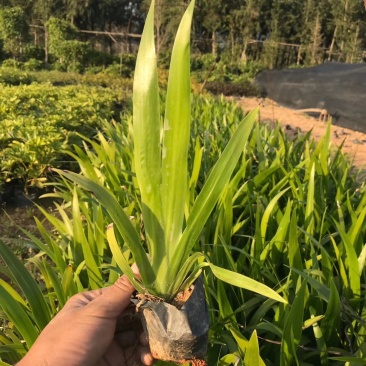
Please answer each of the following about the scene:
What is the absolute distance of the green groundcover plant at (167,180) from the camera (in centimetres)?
82

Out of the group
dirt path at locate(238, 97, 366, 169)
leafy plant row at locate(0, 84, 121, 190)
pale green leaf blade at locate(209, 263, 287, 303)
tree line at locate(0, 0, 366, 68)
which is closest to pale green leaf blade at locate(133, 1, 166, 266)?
pale green leaf blade at locate(209, 263, 287, 303)

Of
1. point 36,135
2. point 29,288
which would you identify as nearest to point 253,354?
point 29,288

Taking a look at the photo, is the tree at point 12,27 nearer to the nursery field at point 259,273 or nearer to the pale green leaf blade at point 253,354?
the nursery field at point 259,273

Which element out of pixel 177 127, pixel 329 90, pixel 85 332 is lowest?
pixel 329 90

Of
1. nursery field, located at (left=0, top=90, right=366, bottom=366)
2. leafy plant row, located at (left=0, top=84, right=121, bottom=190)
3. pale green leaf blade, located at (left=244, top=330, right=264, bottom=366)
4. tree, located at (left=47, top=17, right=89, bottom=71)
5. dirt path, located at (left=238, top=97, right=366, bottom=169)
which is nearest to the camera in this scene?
pale green leaf blade, located at (left=244, top=330, right=264, bottom=366)

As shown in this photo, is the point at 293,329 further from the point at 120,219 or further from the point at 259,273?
the point at 120,219

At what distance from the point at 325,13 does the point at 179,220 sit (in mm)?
26011

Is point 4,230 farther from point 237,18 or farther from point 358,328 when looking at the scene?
point 237,18

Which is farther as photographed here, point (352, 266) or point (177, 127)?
point (352, 266)

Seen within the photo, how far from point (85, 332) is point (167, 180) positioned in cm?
40

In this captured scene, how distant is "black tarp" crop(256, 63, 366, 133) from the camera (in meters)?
9.08

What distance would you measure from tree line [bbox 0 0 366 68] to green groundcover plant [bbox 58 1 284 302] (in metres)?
17.9

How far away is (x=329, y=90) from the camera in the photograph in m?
10.2

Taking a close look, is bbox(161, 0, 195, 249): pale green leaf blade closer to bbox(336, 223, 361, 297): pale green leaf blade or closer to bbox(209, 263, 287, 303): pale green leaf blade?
bbox(209, 263, 287, 303): pale green leaf blade
